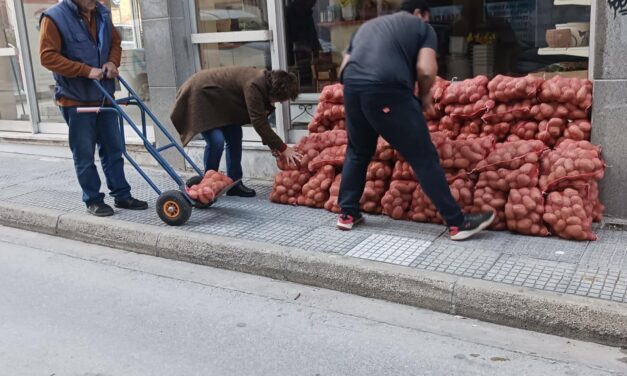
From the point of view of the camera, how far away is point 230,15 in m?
7.24

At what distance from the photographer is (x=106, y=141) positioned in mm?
5988

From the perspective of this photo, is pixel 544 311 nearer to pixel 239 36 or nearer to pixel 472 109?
pixel 472 109

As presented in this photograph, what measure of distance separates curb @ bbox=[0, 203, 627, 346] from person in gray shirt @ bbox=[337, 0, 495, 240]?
2.35ft

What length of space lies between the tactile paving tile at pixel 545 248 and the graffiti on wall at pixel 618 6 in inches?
66.6

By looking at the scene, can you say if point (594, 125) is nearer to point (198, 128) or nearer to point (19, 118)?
point (198, 128)

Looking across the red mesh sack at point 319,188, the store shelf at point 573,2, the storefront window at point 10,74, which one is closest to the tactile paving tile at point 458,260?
the red mesh sack at point 319,188

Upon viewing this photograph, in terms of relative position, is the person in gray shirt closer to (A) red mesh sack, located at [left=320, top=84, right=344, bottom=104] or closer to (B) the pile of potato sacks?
(B) the pile of potato sacks

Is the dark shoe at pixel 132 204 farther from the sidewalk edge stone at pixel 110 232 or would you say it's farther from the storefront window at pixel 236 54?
the storefront window at pixel 236 54

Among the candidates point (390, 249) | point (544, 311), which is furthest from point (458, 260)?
point (544, 311)

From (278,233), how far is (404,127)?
137 cm

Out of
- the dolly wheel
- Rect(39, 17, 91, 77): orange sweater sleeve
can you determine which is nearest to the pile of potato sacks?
the dolly wheel

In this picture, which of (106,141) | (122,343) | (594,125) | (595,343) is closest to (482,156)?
(594,125)

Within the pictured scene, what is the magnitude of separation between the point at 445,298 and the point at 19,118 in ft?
27.5

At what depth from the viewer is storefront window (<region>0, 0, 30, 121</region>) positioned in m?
9.58
